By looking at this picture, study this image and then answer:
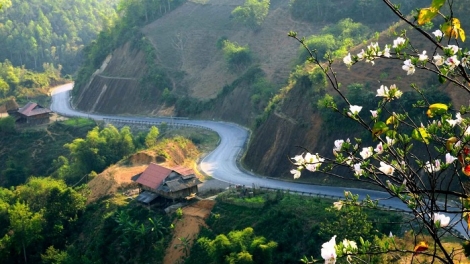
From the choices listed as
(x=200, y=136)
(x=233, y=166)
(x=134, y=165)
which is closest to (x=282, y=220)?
(x=233, y=166)

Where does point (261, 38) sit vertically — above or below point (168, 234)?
above

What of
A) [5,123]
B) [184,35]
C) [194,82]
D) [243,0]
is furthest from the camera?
[243,0]

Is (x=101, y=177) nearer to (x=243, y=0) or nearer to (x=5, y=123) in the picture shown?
(x=5, y=123)

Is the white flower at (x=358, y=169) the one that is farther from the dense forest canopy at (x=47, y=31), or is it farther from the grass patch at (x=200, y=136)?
the dense forest canopy at (x=47, y=31)

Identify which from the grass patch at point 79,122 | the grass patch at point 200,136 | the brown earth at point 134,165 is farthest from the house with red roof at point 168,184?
the grass patch at point 79,122

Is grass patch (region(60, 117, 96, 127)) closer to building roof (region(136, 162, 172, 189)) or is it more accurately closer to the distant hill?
the distant hill

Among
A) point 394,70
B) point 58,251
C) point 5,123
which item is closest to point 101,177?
point 58,251

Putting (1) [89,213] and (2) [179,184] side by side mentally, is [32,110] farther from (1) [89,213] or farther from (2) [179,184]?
(2) [179,184]
